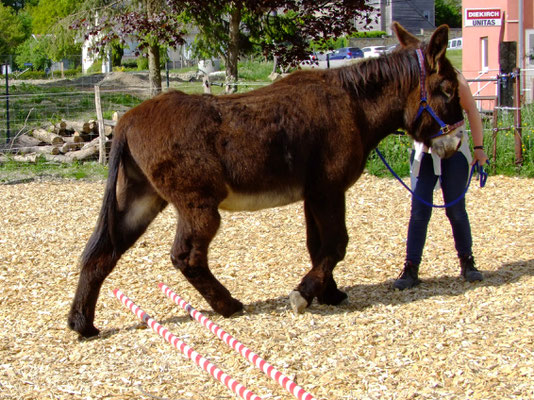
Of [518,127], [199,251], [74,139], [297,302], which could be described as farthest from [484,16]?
[199,251]

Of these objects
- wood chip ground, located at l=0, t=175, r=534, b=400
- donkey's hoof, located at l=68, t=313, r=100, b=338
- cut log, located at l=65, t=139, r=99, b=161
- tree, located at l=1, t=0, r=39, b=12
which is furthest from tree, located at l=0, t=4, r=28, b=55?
donkey's hoof, located at l=68, t=313, r=100, b=338

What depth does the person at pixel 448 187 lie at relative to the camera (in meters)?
5.28

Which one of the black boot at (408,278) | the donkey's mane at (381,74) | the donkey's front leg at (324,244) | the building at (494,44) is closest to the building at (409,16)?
the building at (494,44)

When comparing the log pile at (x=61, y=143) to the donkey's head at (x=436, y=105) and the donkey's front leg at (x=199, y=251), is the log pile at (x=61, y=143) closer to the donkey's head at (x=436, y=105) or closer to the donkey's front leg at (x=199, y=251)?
the donkey's front leg at (x=199, y=251)

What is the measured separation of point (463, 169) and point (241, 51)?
872cm

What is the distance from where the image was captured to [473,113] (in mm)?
5277

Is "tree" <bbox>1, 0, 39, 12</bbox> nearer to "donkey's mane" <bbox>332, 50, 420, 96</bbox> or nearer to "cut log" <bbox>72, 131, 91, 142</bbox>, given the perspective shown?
"cut log" <bbox>72, 131, 91, 142</bbox>

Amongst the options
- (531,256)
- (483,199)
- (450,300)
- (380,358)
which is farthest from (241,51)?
(380,358)

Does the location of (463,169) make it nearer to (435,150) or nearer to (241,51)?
(435,150)

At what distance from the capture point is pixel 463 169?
5.35m

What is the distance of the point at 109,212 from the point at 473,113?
9.50ft

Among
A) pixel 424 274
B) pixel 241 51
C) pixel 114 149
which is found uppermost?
pixel 241 51

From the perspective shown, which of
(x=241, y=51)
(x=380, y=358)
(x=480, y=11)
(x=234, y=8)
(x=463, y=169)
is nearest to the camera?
(x=380, y=358)

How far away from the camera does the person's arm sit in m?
5.14
